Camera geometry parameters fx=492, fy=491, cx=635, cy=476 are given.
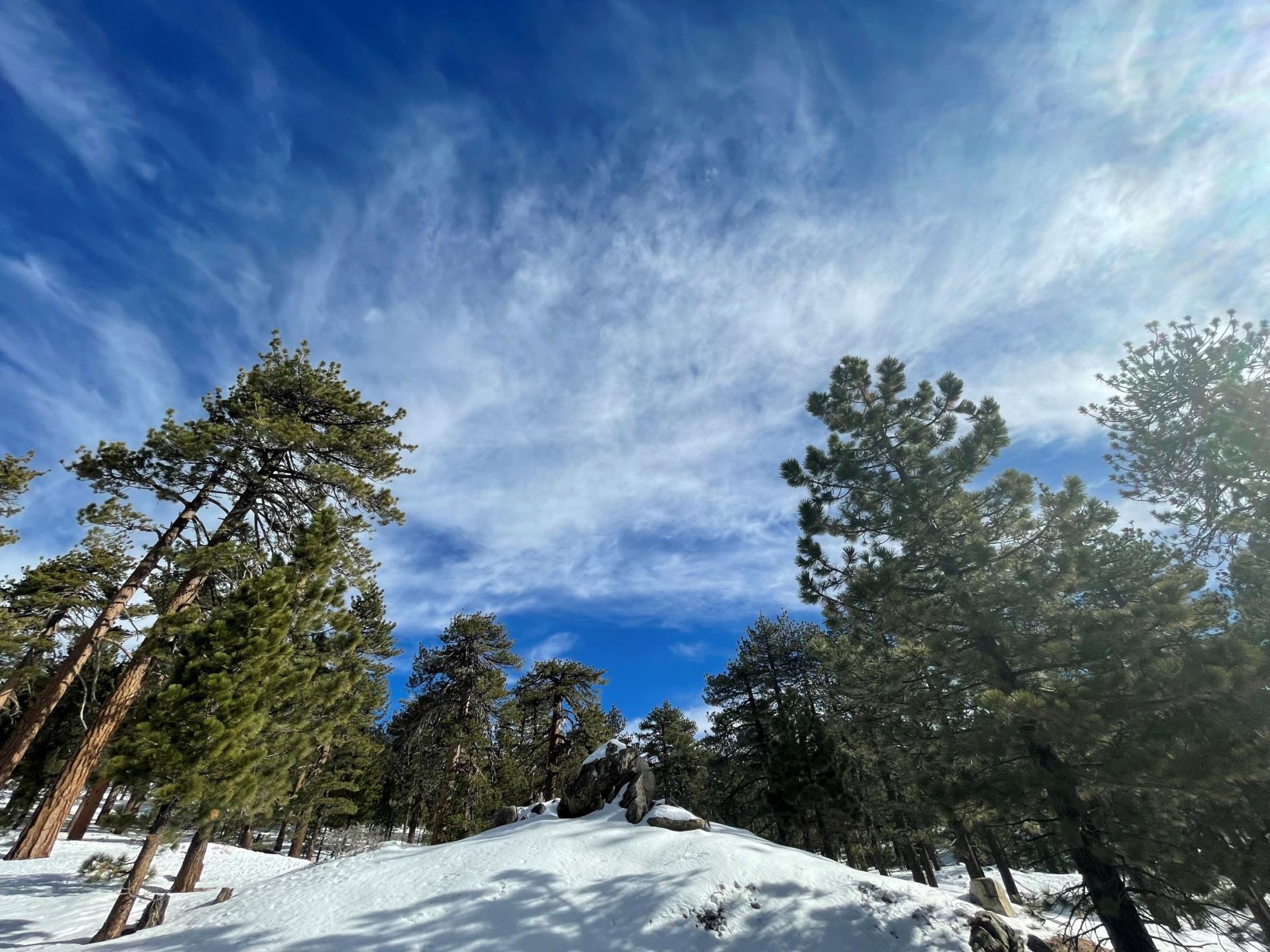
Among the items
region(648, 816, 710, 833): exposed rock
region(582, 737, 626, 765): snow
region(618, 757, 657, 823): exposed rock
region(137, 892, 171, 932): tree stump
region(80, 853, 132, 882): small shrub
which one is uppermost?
region(582, 737, 626, 765): snow

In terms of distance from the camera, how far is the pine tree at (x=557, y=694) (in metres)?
26.0

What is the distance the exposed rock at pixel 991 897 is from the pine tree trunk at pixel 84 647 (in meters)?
22.1

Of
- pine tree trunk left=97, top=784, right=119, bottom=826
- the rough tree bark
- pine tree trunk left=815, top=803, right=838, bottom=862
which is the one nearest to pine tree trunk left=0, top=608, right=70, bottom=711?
pine tree trunk left=97, top=784, right=119, bottom=826

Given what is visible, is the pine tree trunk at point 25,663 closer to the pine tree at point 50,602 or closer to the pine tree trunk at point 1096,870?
the pine tree at point 50,602

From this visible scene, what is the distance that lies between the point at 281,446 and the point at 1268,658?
20915 millimetres

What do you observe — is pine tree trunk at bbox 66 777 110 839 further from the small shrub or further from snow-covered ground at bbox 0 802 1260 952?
snow-covered ground at bbox 0 802 1260 952

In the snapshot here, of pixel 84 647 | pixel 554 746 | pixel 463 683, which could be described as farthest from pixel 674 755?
pixel 84 647

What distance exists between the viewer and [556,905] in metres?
9.98

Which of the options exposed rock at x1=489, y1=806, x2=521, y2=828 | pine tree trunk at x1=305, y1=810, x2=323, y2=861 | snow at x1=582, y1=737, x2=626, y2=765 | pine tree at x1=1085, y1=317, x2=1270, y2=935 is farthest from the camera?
pine tree trunk at x1=305, y1=810, x2=323, y2=861

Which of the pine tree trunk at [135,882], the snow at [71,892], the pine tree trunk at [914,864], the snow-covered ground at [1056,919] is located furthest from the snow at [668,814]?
the pine tree trunk at [914,864]

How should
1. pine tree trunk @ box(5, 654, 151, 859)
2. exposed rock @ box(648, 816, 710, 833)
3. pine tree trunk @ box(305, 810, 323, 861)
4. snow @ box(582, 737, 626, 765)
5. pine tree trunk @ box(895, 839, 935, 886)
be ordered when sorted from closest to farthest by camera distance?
pine tree trunk @ box(5, 654, 151, 859) → exposed rock @ box(648, 816, 710, 833) → snow @ box(582, 737, 626, 765) → pine tree trunk @ box(895, 839, 935, 886) → pine tree trunk @ box(305, 810, 323, 861)

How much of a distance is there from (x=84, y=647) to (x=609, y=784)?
48.2ft

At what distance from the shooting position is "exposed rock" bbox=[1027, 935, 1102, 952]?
1054cm

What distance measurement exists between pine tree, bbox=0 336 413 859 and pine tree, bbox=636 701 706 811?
82.0 ft
